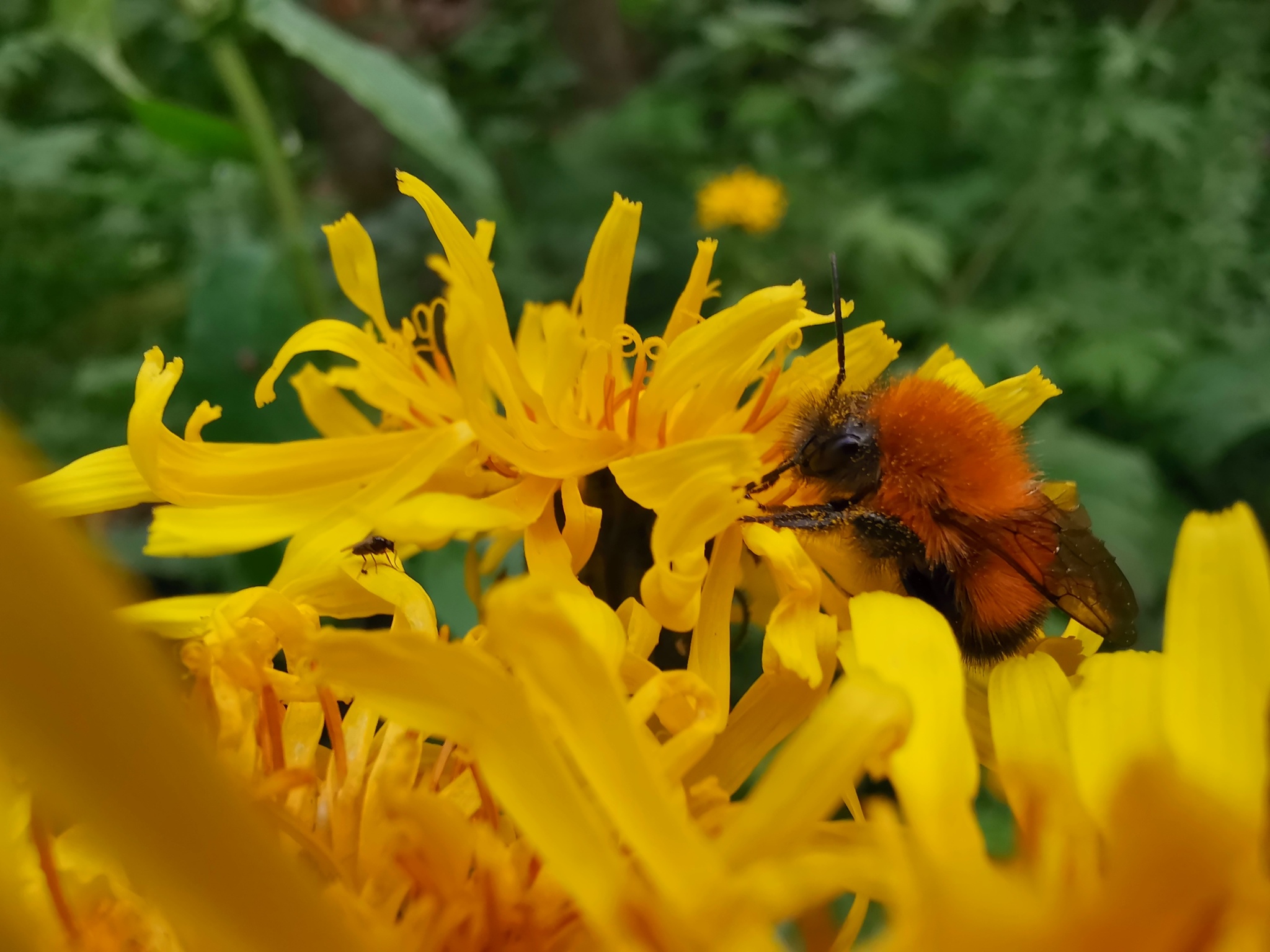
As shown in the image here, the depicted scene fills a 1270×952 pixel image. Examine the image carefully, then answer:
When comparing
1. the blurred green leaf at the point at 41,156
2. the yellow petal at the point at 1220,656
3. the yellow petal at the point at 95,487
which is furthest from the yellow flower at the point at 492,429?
the blurred green leaf at the point at 41,156

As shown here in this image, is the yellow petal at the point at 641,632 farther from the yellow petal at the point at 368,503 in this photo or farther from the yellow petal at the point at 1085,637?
the yellow petal at the point at 1085,637

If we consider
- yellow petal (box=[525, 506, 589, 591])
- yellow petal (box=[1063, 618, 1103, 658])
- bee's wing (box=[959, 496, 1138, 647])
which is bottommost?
yellow petal (box=[1063, 618, 1103, 658])

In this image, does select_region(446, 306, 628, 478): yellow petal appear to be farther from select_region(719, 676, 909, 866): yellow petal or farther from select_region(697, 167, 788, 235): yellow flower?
select_region(697, 167, 788, 235): yellow flower

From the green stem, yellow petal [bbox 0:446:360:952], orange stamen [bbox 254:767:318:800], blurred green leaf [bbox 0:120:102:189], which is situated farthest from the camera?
blurred green leaf [bbox 0:120:102:189]

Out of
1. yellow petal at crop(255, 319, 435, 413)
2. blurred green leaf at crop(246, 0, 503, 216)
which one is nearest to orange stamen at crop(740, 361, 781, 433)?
yellow petal at crop(255, 319, 435, 413)

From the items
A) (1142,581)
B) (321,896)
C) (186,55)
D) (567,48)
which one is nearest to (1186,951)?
(321,896)
